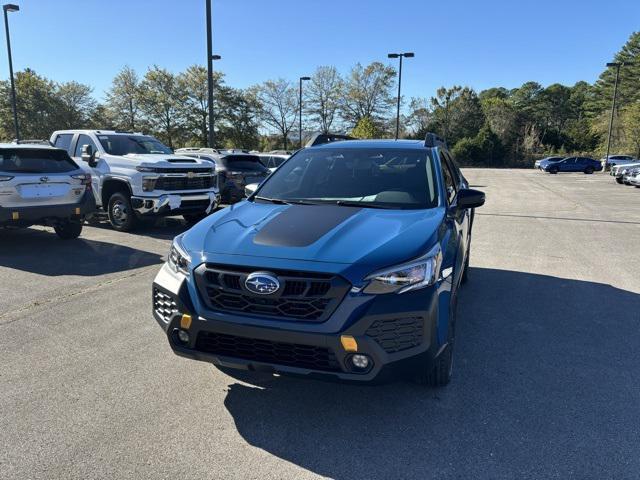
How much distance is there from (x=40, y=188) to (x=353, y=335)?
726 cm

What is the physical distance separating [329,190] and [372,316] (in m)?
1.78

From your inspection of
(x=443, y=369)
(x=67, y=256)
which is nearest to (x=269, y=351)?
(x=443, y=369)

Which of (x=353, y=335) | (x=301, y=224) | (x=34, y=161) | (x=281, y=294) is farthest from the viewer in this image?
(x=34, y=161)

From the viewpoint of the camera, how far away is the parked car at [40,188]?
25.2 ft

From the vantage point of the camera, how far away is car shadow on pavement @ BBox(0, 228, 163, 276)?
22.7 feet

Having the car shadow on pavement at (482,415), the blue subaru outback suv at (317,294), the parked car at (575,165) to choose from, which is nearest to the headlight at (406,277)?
the blue subaru outback suv at (317,294)

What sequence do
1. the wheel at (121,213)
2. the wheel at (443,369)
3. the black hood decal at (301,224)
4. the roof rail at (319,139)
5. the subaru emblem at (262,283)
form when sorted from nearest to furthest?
the subaru emblem at (262,283) < the black hood decal at (301,224) < the wheel at (443,369) < the roof rail at (319,139) < the wheel at (121,213)

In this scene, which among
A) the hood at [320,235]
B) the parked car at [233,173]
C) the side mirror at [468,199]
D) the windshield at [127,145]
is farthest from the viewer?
the parked car at [233,173]

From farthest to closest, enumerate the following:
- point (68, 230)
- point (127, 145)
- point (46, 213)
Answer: point (127, 145) → point (68, 230) → point (46, 213)

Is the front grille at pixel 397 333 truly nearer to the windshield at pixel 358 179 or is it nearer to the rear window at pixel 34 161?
the windshield at pixel 358 179

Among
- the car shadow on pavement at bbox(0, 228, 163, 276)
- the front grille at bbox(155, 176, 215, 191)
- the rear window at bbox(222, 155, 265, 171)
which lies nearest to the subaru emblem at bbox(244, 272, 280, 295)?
the car shadow on pavement at bbox(0, 228, 163, 276)

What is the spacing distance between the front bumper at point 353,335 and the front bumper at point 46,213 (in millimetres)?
6263

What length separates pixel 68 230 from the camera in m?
8.90

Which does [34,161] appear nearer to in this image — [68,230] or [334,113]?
[68,230]
